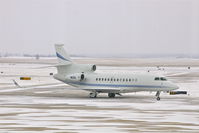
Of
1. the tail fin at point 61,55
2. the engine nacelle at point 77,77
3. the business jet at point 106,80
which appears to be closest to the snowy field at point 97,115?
the business jet at point 106,80

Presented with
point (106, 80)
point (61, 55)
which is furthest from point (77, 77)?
point (61, 55)

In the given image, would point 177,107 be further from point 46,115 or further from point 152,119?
point 46,115

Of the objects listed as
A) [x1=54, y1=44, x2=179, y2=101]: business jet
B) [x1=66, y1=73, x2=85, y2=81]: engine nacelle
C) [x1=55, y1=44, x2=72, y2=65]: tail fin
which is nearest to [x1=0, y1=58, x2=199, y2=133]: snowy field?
[x1=54, y1=44, x2=179, y2=101]: business jet

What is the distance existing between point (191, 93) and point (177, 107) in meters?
15.2

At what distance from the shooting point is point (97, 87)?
160ft

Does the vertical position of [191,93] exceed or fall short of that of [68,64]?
it falls short

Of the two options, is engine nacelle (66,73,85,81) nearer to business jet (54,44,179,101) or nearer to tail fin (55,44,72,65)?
business jet (54,44,179,101)

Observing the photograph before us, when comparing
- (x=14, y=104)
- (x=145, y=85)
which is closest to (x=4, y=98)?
(x=14, y=104)

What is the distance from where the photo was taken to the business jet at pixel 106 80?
1855 inches

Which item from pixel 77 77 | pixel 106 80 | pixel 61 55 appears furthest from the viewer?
pixel 61 55

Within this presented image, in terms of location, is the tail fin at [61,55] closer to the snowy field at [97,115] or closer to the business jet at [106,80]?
the business jet at [106,80]

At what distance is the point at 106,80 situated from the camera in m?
48.8

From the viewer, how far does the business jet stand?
4712cm

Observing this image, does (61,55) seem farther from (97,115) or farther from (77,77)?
(97,115)
